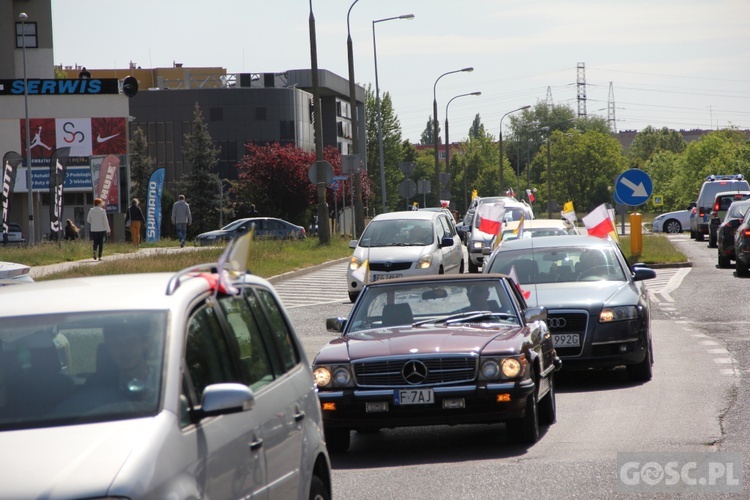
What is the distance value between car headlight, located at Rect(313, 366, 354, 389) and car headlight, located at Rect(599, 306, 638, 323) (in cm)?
412

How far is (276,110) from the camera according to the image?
333 feet

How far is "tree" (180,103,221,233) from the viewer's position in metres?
89.1

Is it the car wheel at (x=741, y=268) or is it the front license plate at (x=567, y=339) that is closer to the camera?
the front license plate at (x=567, y=339)

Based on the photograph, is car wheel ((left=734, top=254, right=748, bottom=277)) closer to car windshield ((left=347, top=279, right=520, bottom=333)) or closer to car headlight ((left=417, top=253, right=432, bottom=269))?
car headlight ((left=417, top=253, right=432, bottom=269))

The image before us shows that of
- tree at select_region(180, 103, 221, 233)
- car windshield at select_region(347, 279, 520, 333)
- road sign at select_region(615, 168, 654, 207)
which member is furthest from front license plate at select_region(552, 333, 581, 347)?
tree at select_region(180, 103, 221, 233)

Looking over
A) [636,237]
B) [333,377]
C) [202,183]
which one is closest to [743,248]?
[636,237]

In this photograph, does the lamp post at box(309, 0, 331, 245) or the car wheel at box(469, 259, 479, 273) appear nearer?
the car wheel at box(469, 259, 479, 273)

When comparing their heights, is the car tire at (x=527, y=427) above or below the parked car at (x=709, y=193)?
below

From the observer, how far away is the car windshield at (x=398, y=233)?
25125 millimetres

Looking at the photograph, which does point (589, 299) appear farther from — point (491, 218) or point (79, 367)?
point (491, 218)

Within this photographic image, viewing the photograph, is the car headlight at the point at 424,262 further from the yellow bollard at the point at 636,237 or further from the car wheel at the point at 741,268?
the yellow bollard at the point at 636,237

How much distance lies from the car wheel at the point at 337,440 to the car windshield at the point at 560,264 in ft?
15.3

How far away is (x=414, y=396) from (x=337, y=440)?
2.70 feet

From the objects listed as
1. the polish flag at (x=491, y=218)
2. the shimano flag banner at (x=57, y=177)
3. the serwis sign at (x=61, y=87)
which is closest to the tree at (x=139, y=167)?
the serwis sign at (x=61, y=87)
